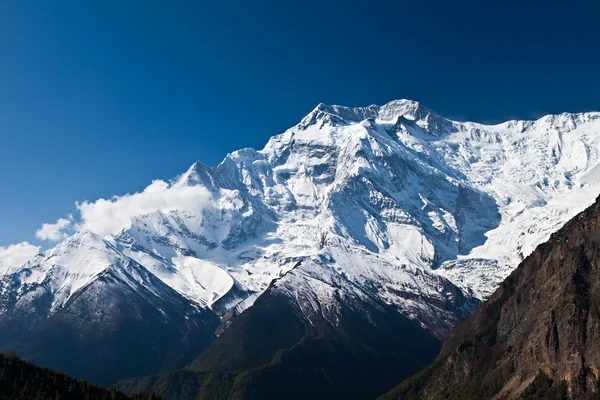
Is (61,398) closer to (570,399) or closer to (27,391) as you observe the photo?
(27,391)

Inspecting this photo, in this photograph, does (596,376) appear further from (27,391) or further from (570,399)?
(27,391)

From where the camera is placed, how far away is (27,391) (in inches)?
7707

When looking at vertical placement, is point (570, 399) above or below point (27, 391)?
below

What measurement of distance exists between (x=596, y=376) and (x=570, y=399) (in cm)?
980

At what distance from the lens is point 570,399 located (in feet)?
655

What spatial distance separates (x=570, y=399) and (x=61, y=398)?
472 feet

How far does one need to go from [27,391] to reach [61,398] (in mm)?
9544

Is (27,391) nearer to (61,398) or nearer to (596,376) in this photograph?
(61,398)

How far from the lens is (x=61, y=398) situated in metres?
200

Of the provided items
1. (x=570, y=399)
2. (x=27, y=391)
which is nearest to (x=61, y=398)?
(x=27, y=391)

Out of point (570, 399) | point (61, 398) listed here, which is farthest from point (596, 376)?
point (61, 398)

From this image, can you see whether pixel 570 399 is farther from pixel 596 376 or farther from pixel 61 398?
pixel 61 398
